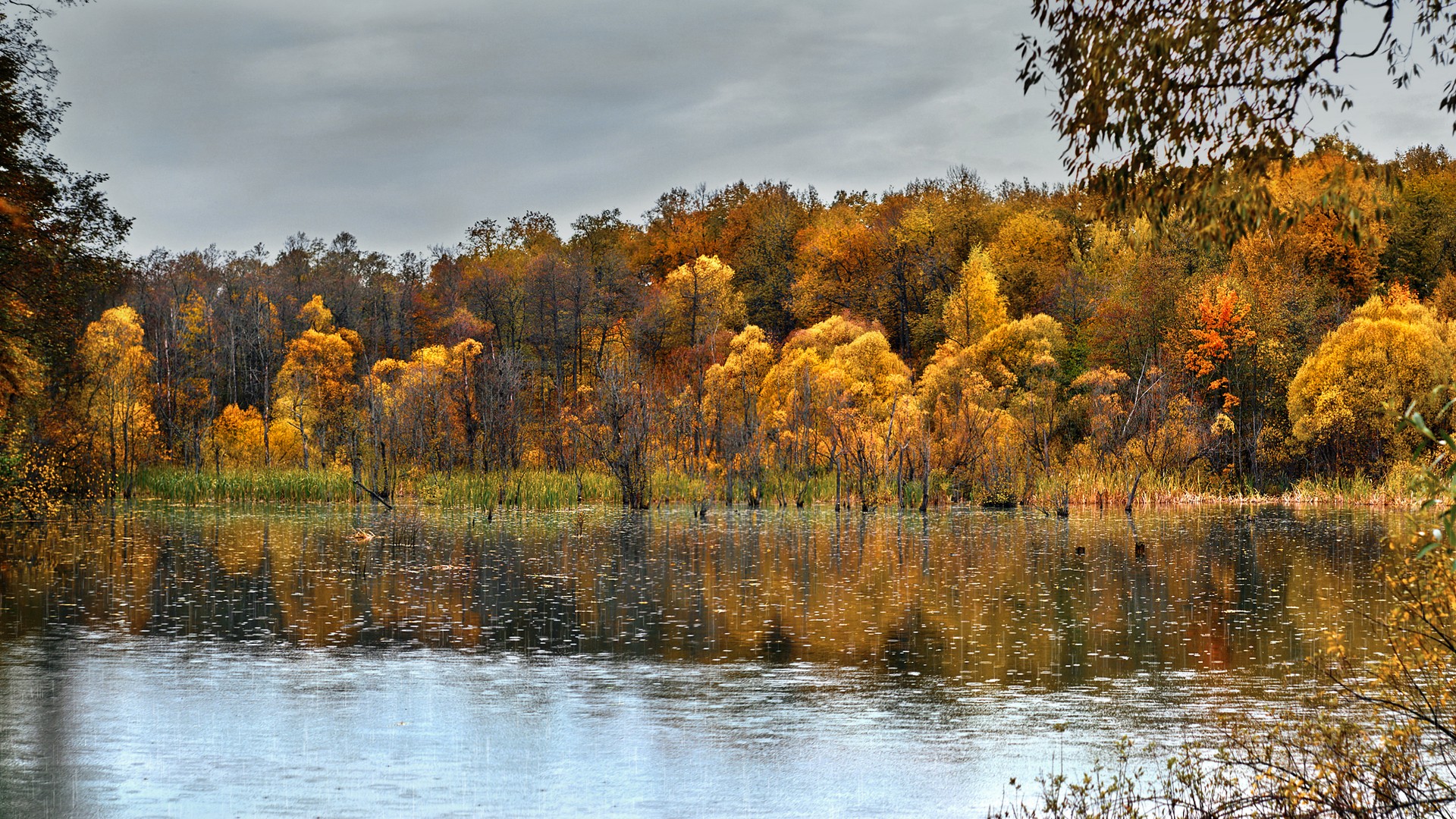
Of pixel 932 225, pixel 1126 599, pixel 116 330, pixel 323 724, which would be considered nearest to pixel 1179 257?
pixel 932 225

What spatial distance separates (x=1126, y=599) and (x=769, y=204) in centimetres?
7605

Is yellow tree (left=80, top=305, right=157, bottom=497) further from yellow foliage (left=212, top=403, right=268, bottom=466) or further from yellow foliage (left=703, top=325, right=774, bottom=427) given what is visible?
yellow foliage (left=703, top=325, right=774, bottom=427)

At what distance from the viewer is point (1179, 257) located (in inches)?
2736

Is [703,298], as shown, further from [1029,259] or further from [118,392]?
[118,392]

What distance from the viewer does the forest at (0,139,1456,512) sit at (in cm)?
5062

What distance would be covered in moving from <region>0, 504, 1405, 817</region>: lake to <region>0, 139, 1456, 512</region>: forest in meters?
8.30

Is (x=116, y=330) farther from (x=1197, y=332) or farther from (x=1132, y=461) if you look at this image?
(x=1197, y=332)

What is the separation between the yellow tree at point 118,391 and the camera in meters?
53.2

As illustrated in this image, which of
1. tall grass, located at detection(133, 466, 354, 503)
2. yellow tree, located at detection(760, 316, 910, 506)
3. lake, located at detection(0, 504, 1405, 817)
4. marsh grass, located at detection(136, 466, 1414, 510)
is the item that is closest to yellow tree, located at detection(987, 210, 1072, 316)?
yellow tree, located at detection(760, 316, 910, 506)

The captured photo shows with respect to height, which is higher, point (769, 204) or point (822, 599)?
point (769, 204)

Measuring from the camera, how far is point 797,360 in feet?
203

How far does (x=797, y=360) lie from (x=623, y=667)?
46.7m

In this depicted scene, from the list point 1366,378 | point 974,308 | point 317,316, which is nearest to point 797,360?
point 974,308

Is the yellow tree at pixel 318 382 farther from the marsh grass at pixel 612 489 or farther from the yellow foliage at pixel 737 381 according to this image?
the yellow foliage at pixel 737 381
